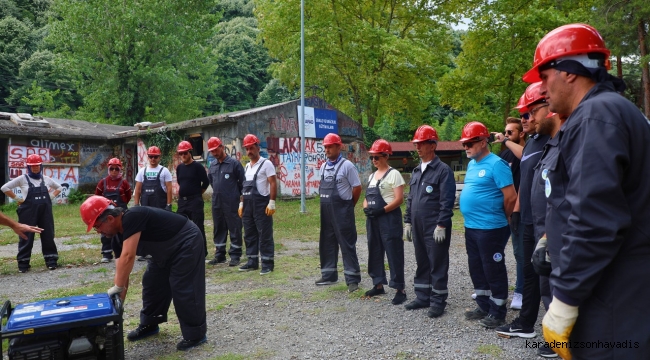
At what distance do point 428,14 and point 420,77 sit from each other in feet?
13.4

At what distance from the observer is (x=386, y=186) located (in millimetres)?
6148

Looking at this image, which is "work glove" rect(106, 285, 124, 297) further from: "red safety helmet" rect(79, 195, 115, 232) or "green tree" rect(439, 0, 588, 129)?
"green tree" rect(439, 0, 588, 129)

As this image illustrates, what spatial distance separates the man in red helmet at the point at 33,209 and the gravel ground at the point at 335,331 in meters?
1.77

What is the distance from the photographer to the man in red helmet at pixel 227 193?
8.43m

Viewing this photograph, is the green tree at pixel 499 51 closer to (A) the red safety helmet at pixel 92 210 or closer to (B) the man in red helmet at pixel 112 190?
(B) the man in red helmet at pixel 112 190

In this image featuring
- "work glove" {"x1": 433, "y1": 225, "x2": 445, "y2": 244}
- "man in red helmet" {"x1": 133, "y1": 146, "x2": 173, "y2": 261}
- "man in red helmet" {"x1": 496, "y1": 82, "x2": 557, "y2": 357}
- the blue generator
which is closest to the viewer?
the blue generator

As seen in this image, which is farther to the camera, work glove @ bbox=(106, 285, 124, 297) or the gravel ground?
the gravel ground

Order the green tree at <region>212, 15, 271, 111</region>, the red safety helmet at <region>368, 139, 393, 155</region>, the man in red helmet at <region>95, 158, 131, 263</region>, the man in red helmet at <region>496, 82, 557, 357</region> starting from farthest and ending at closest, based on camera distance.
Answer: the green tree at <region>212, 15, 271, 111</region>, the man in red helmet at <region>95, 158, 131, 263</region>, the red safety helmet at <region>368, 139, 393, 155</region>, the man in red helmet at <region>496, 82, 557, 357</region>

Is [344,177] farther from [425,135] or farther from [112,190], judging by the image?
[112,190]

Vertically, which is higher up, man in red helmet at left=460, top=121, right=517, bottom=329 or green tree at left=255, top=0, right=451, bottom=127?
green tree at left=255, top=0, right=451, bottom=127

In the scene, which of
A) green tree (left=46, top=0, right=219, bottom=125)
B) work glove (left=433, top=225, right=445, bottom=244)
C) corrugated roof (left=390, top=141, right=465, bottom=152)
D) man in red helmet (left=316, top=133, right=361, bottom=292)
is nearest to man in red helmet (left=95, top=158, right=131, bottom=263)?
man in red helmet (left=316, top=133, right=361, bottom=292)

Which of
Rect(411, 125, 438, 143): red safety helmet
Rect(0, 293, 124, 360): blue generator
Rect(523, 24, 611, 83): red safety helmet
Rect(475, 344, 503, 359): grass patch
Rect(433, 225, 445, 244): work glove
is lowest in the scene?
Rect(475, 344, 503, 359): grass patch

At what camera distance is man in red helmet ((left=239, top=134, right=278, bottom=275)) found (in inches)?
307

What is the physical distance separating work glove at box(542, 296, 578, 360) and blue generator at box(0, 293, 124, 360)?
3.06 metres
